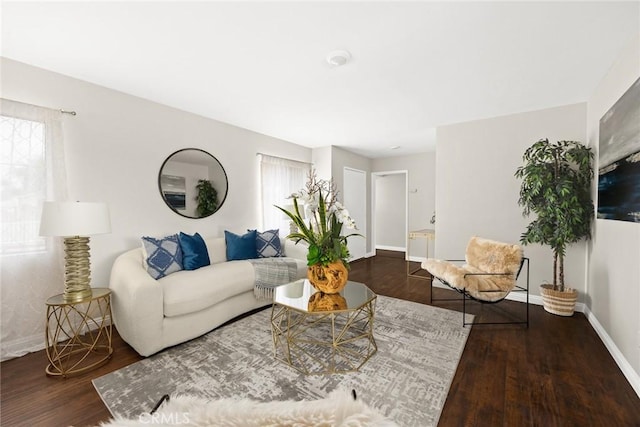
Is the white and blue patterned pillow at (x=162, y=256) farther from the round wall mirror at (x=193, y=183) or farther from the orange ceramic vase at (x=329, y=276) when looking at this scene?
the orange ceramic vase at (x=329, y=276)

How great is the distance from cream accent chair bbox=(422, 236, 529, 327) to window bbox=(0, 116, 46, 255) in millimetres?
3855

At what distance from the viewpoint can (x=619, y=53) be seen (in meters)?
2.04

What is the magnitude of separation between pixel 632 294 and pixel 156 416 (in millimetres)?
2928

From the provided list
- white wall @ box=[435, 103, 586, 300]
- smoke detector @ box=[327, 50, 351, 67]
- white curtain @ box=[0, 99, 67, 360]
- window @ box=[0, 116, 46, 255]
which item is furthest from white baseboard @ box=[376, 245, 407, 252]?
window @ box=[0, 116, 46, 255]

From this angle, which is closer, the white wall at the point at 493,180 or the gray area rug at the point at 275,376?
the gray area rug at the point at 275,376

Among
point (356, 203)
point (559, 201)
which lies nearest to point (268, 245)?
point (356, 203)

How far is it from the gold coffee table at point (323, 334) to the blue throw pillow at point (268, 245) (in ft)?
3.63

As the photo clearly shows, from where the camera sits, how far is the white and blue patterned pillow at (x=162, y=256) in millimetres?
2527

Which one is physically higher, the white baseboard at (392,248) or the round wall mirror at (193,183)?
the round wall mirror at (193,183)

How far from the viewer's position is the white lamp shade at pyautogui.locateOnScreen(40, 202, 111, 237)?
1.87 m

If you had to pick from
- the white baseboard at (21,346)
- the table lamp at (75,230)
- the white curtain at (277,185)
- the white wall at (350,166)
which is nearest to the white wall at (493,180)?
the white wall at (350,166)

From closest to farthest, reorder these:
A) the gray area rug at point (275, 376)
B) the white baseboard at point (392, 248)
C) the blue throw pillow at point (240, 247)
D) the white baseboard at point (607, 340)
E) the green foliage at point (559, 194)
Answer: the gray area rug at point (275, 376)
the white baseboard at point (607, 340)
the green foliage at point (559, 194)
the blue throw pillow at point (240, 247)
the white baseboard at point (392, 248)

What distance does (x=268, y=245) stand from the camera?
353cm

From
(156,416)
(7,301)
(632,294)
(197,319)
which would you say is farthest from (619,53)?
(7,301)
